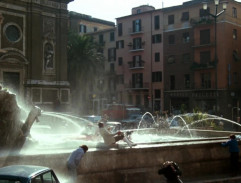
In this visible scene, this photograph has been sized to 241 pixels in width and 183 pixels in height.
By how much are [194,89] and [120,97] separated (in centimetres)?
1505

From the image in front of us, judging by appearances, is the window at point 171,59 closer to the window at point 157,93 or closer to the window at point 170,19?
the window at point 157,93

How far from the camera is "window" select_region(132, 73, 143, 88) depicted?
5523cm

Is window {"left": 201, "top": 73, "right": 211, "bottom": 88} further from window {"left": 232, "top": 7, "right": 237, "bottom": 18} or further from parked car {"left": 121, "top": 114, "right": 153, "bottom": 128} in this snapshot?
parked car {"left": 121, "top": 114, "right": 153, "bottom": 128}

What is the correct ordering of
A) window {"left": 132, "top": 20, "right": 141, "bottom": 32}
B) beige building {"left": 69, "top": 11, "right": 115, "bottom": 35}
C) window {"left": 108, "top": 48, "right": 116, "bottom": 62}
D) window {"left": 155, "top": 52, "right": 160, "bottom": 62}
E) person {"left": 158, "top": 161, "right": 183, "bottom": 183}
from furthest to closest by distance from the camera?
beige building {"left": 69, "top": 11, "right": 115, "bottom": 35} → window {"left": 108, "top": 48, "right": 116, "bottom": 62} → window {"left": 132, "top": 20, "right": 141, "bottom": 32} → window {"left": 155, "top": 52, "right": 160, "bottom": 62} → person {"left": 158, "top": 161, "right": 183, "bottom": 183}

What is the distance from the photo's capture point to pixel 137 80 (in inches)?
2195

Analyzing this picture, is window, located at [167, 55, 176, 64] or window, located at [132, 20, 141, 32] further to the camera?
window, located at [132, 20, 141, 32]

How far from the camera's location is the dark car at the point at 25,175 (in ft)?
17.5

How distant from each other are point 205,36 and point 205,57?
9.03 ft

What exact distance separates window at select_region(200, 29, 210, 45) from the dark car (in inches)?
1683

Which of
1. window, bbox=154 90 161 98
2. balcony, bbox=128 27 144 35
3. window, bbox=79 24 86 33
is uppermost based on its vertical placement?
window, bbox=79 24 86 33

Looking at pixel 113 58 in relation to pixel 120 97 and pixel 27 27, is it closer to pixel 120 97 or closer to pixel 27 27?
pixel 120 97

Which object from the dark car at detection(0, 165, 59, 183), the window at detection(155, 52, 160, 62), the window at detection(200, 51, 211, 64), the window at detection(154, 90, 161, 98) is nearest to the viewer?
the dark car at detection(0, 165, 59, 183)

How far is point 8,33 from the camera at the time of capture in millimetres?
28688

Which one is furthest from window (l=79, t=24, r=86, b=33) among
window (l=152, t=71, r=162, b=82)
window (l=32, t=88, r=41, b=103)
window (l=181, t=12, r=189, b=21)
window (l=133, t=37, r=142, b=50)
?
window (l=32, t=88, r=41, b=103)
